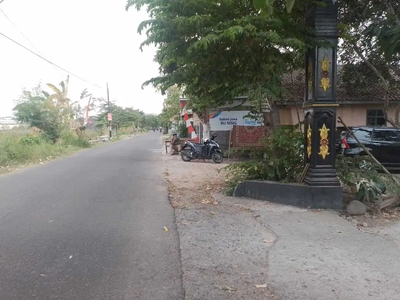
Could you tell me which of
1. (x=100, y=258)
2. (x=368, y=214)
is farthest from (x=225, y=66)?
(x=100, y=258)

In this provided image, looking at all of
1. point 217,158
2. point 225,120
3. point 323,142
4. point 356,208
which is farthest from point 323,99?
point 225,120

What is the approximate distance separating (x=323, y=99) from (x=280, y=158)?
57.8 inches

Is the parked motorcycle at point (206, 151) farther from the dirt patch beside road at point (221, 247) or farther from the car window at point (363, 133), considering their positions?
the dirt patch beside road at point (221, 247)

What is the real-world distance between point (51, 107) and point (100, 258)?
66.3 ft

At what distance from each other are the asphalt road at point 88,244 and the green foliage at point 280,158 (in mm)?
2050

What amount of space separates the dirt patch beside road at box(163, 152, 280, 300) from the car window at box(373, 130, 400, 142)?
6366mm

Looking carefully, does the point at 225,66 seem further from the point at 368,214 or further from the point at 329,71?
the point at 368,214

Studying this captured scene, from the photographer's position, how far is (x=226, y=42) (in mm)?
6430

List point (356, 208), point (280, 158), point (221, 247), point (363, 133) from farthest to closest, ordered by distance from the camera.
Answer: point (363, 133) → point (280, 158) → point (356, 208) → point (221, 247)

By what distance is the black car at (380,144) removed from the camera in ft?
35.4

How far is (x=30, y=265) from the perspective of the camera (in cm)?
389

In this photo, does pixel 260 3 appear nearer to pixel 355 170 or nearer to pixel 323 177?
pixel 323 177

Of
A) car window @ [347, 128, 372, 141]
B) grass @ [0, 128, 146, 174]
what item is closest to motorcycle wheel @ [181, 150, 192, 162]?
grass @ [0, 128, 146, 174]

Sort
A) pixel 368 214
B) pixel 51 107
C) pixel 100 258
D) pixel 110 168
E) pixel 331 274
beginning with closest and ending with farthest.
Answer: pixel 331 274 < pixel 100 258 < pixel 368 214 < pixel 110 168 < pixel 51 107
